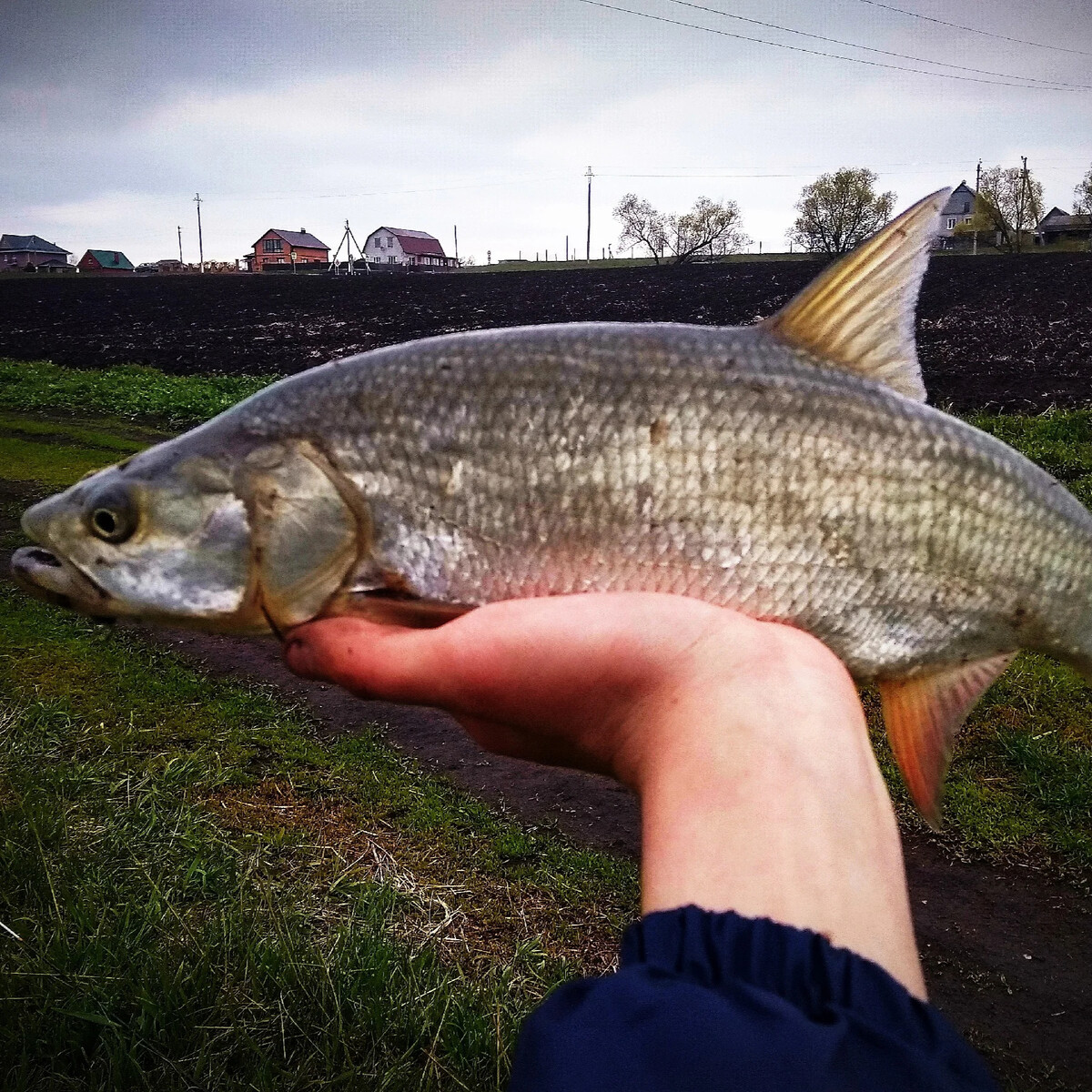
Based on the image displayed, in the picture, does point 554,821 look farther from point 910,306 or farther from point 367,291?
point 367,291

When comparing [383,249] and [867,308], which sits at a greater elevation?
[383,249]

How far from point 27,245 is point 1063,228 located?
10904 cm

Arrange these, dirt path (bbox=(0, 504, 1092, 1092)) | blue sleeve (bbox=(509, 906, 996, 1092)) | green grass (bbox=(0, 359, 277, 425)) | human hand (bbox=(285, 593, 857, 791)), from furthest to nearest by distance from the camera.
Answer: green grass (bbox=(0, 359, 277, 425))
dirt path (bbox=(0, 504, 1092, 1092))
human hand (bbox=(285, 593, 857, 791))
blue sleeve (bbox=(509, 906, 996, 1092))

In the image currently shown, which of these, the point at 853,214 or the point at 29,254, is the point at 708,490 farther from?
the point at 29,254

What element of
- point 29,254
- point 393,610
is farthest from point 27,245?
point 393,610

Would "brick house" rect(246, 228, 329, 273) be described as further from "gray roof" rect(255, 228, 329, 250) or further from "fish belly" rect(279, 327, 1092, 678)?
"fish belly" rect(279, 327, 1092, 678)

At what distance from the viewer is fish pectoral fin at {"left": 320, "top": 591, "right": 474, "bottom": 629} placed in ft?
7.84

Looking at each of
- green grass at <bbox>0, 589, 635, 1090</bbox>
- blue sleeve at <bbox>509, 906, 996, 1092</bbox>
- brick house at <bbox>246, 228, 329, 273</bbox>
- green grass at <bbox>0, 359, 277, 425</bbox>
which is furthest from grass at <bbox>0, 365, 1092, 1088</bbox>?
brick house at <bbox>246, 228, 329, 273</bbox>

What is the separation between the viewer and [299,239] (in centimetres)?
10438

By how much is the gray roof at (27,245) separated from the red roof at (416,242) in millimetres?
38922

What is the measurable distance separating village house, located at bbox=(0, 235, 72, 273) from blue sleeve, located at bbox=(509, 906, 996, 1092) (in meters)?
119

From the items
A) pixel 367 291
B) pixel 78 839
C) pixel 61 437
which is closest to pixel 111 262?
pixel 367 291

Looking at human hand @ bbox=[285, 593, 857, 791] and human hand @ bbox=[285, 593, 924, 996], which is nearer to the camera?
human hand @ bbox=[285, 593, 924, 996]

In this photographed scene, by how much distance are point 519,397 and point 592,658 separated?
2.42 feet
